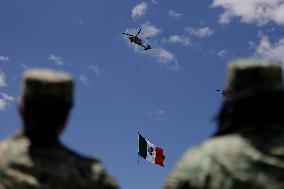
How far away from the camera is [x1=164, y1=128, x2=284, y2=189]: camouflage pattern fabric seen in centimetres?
600

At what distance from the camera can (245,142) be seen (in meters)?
6.13

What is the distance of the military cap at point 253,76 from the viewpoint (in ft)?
20.1

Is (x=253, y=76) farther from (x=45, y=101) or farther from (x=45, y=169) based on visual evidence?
(x=45, y=169)

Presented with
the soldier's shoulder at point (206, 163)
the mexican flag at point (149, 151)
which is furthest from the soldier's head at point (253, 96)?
the mexican flag at point (149, 151)

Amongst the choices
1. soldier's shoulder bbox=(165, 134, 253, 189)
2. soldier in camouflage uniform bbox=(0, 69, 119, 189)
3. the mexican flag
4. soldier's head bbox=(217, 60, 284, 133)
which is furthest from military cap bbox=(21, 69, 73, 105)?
the mexican flag

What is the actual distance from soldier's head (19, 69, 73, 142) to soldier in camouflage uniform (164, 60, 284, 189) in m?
0.95

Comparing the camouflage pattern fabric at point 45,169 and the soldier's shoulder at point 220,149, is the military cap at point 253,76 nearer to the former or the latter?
the soldier's shoulder at point 220,149

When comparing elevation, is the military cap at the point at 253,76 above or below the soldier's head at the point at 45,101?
above

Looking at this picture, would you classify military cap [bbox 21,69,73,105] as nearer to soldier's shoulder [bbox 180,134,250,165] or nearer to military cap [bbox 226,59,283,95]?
soldier's shoulder [bbox 180,134,250,165]

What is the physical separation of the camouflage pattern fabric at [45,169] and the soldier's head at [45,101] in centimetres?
14

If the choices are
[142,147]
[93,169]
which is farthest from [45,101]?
[142,147]

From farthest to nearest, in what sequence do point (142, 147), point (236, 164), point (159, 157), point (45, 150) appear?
1. point (159, 157)
2. point (142, 147)
3. point (45, 150)
4. point (236, 164)

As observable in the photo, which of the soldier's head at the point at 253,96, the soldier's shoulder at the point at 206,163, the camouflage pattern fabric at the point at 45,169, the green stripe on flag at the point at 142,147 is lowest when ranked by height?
the camouflage pattern fabric at the point at 45,169

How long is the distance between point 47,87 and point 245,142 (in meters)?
1.52
